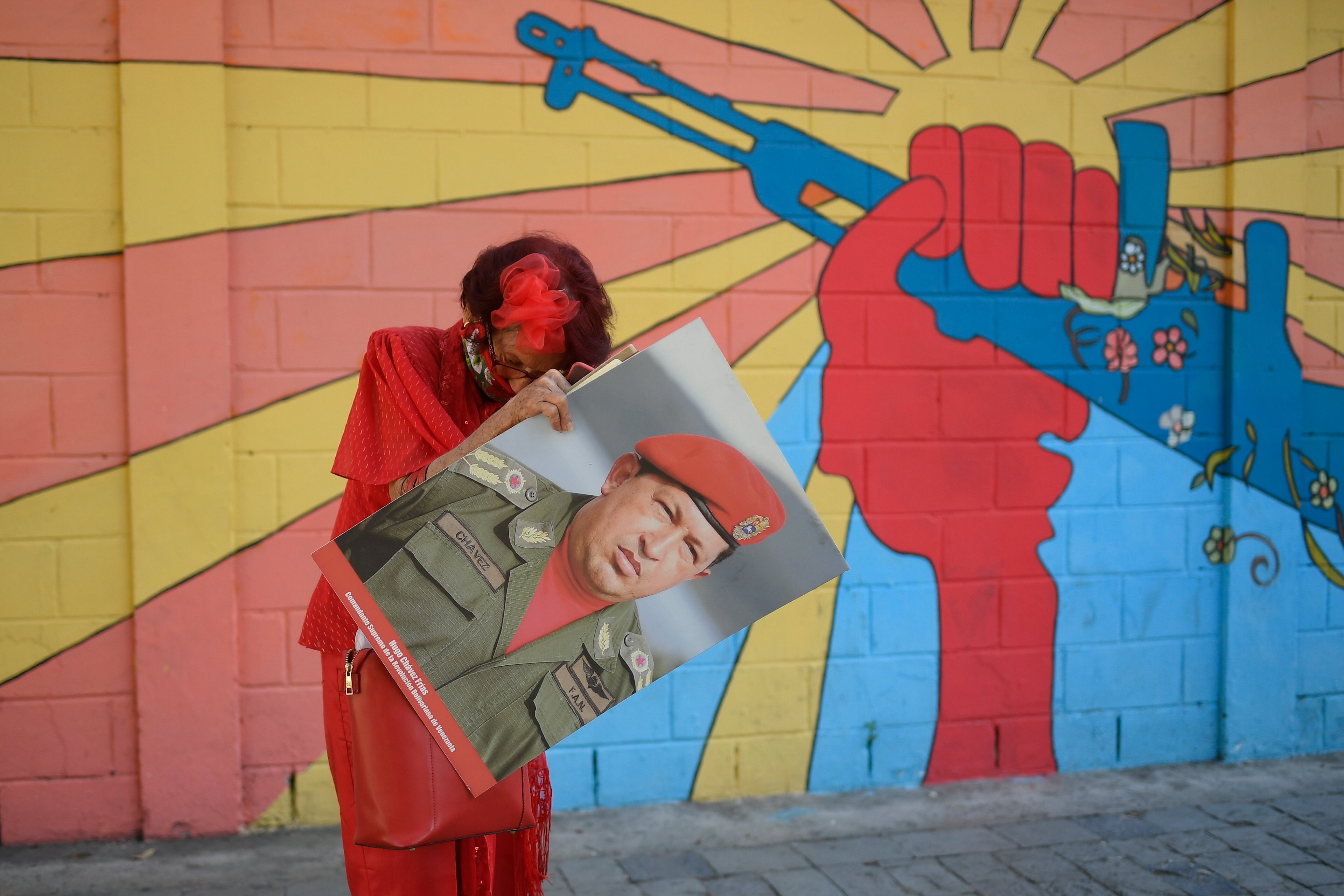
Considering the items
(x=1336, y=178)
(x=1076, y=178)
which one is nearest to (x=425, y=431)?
(x=1076, y=178)

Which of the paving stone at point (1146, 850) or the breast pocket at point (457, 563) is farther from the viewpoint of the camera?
the paving stone at point (1146, 850)

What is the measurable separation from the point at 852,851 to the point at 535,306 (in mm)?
2340

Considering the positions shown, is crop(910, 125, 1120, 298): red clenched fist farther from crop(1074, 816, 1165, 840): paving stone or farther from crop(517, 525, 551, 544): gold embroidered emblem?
crop(517, 525, 551, 544): gold embroidered emblem

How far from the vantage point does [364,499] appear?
185 cm

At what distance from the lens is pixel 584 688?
1.68 metres

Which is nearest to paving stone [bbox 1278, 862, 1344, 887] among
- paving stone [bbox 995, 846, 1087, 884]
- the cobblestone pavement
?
the cobblestone pavement

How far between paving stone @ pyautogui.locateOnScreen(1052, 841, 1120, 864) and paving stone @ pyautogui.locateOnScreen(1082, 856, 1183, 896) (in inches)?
0.8

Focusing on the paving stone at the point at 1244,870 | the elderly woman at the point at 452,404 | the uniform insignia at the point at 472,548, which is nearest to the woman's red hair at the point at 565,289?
the elderly woman at the point at 452,404

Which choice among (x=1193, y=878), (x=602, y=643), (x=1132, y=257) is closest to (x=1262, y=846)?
(x=1193, y=878)

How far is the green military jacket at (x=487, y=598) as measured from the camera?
1.62m

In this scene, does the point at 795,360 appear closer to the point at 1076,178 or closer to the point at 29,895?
the point at 1076,178

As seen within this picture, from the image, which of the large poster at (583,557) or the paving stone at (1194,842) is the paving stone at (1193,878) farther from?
the large poster at (583,557)

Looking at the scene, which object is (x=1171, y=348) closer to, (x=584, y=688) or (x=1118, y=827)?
(x=1118, y=827)

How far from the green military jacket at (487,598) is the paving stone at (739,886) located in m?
1.55
